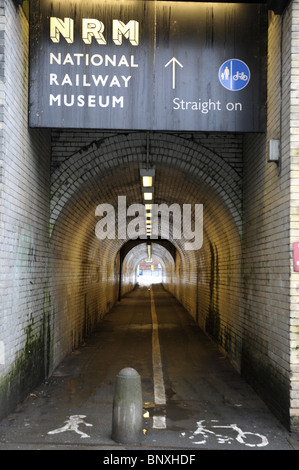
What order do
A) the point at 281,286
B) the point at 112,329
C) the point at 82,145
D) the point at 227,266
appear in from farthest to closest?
the point at 112,329 → the point at 227,266 → the point at 82,145 → the point at 281,286

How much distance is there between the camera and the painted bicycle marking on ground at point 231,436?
19.3ft

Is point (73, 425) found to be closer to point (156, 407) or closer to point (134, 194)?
point (156, 407)

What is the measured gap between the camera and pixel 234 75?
7484 millimetres

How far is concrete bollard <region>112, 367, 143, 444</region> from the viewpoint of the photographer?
5.83 meters

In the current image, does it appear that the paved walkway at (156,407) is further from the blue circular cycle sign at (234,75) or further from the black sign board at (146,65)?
the blue circular cycle sign at (234,75)

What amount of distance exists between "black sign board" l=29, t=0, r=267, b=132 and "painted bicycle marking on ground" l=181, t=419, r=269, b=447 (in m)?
4.33

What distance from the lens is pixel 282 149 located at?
22.4ft

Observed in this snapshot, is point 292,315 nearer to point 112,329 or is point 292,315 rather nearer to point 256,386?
point 256,386

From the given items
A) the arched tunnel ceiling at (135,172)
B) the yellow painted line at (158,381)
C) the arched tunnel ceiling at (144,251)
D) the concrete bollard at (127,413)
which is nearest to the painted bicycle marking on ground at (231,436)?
the yellow painted line at (158,381)

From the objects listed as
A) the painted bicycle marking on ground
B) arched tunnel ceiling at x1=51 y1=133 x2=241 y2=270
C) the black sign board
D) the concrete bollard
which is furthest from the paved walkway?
the black sign board

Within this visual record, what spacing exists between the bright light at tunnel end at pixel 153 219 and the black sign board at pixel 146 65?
5.54 metres
